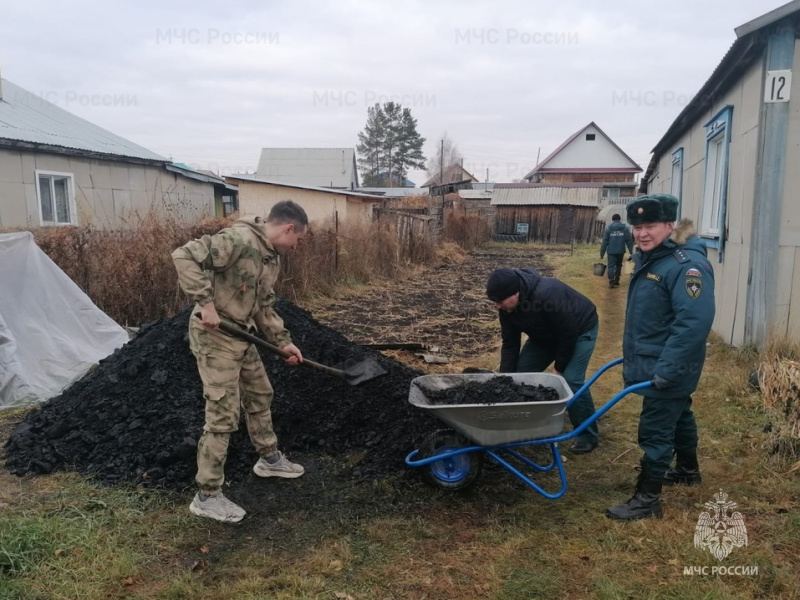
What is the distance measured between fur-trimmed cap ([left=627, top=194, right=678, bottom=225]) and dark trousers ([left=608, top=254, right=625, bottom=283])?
10.7m

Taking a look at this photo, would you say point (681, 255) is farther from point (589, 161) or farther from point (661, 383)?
point (589, 161)

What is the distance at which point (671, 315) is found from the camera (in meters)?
3.14

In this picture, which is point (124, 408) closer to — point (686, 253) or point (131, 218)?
point (686, 253)

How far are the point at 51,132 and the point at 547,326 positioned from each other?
49.2 ft

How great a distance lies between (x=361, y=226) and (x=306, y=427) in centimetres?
991

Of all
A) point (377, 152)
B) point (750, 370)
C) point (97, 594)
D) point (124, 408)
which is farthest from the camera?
point (377, 152)

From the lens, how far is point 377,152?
6444cm

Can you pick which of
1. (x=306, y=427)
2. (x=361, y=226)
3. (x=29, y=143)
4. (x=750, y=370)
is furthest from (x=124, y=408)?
(x=29, y=143)

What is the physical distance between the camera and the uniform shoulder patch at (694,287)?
296 centimetres

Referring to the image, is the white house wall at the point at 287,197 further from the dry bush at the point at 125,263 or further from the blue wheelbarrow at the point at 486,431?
the blue wheelbarrow at the point at 486,431

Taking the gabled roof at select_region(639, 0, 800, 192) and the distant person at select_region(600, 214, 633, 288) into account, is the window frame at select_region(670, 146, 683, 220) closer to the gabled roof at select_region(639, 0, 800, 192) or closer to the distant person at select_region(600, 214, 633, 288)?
the gabled roof at select_region(639, 0, 800, 192)

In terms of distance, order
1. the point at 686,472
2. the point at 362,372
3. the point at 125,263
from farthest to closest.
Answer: the point at 125,263 < the point at 362,372 < the point at 686,472

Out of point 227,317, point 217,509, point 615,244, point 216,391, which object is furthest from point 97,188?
point 217,509

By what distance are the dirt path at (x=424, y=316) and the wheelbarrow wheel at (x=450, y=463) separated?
2.99m
